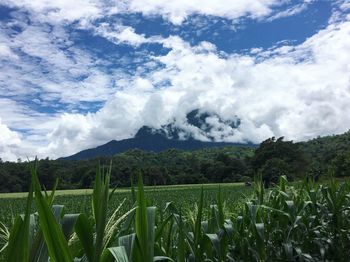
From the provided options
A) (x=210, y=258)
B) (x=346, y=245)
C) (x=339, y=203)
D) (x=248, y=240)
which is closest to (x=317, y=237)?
(x=339, y=203)

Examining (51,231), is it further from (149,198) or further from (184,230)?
(184,230)

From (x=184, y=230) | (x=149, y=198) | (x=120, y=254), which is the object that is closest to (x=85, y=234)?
(x=120, y=254)

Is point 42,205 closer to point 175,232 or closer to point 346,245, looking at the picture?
point 175,232

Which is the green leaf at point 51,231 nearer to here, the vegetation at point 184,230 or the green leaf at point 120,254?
the vegetation at point 184,230

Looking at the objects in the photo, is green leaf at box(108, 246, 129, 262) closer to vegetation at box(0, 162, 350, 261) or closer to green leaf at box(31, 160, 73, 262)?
vegetation at box(0, 162, 350, 261)

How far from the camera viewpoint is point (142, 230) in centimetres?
174

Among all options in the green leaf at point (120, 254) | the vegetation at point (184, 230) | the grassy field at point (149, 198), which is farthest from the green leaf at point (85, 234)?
the grassy field at point (149, 198)

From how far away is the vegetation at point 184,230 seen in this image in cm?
138

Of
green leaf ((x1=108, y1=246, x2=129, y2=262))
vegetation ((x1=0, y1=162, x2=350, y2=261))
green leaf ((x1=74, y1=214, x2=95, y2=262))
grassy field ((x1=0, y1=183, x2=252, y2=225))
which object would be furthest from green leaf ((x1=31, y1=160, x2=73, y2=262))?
grassy field ((x1=0, y1=183, x2=252, y2=225))

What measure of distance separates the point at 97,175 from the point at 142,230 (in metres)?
0.33

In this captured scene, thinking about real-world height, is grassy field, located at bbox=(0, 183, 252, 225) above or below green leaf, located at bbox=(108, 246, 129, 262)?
below

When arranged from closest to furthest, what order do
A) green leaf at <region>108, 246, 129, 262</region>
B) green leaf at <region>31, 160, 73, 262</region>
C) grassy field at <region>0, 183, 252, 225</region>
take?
green leaf at <region>31, 160, 73, 262</region> < green leaf at <region>108, 246, 129, 262</region> < grassy field at <region>0, 183, 252, 225</region>

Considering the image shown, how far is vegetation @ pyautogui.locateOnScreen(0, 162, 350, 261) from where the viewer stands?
1.38 m

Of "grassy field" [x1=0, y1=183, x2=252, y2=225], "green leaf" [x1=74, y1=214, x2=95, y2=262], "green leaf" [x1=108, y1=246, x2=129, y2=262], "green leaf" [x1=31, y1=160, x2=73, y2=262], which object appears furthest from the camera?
"grassy field" [x1=0, y1=183, x2=252, y2=225]
